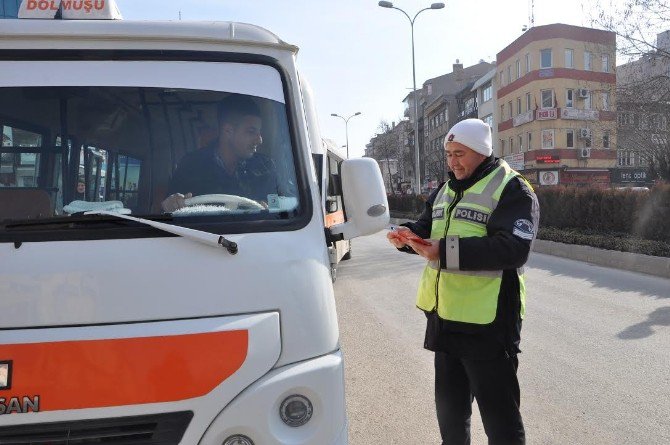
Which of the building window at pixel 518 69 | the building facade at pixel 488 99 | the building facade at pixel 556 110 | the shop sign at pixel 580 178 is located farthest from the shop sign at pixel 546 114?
the building facade at pixel 488 99

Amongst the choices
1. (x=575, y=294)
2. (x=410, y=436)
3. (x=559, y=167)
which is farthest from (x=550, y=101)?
(x=410, y=436)

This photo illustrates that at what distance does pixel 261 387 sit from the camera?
6.20ft

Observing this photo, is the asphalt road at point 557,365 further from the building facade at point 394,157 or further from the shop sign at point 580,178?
the building facade at point 394,157

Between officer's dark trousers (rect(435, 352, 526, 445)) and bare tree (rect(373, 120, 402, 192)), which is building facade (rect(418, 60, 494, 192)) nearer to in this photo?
bare tree (rect(373, 120, 402, 192))

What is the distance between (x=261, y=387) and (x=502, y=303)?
1213 mm

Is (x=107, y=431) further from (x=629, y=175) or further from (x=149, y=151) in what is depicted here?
(x=629, y=175)

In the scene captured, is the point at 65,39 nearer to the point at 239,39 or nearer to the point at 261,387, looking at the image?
the point at 239,39

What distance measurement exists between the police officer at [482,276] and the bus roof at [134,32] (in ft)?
3.38

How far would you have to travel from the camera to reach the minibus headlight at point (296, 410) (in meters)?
1.91

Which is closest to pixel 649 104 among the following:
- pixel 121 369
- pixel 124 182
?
pixel 124 182

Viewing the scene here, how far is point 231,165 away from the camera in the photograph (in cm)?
231

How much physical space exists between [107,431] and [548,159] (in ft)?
154

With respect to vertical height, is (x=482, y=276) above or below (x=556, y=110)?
below

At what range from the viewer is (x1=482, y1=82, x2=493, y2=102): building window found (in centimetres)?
5378
